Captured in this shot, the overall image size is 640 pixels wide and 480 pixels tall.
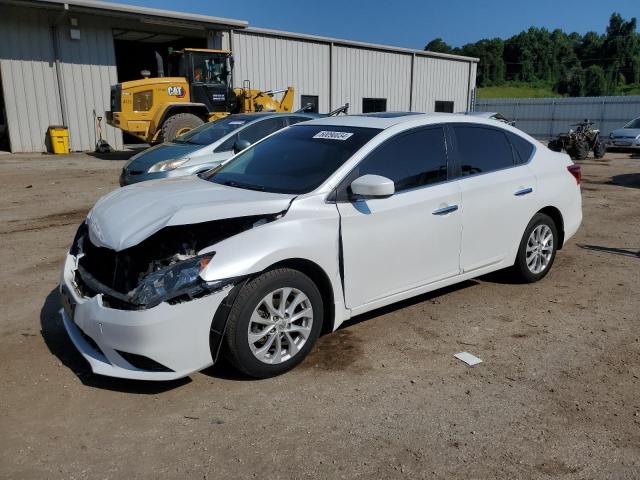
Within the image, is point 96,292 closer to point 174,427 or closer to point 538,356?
point 174,427

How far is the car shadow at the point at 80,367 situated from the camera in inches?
135

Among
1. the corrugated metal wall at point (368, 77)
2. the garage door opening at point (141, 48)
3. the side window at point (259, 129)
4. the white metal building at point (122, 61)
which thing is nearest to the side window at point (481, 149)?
the side window at point (259, 129)

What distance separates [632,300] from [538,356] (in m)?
1.72

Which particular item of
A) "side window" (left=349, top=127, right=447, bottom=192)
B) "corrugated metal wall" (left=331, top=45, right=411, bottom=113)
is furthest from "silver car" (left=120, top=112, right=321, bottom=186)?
"corrugated metal wall" (left=331, top=45, right=411, bottom=113)

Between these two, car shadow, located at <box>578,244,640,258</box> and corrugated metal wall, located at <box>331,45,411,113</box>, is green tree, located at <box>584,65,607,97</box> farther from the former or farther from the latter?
car shadow, located at <box>578,244,640,258</box>

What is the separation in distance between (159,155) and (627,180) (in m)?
11.4

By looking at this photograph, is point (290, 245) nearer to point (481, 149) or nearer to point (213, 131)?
point (481, 149)

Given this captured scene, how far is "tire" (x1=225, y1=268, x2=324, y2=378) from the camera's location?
3.27 meters

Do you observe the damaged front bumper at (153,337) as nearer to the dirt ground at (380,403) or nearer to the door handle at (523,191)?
the dirt ground at (380,403)

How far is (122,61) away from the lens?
28.3 metres

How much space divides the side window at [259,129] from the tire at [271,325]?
5.78 m

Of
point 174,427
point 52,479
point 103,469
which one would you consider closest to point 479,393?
point 174,427

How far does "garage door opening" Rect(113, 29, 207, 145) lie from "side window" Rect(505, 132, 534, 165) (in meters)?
19.7

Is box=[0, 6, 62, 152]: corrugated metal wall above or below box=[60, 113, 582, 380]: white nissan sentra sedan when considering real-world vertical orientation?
above
